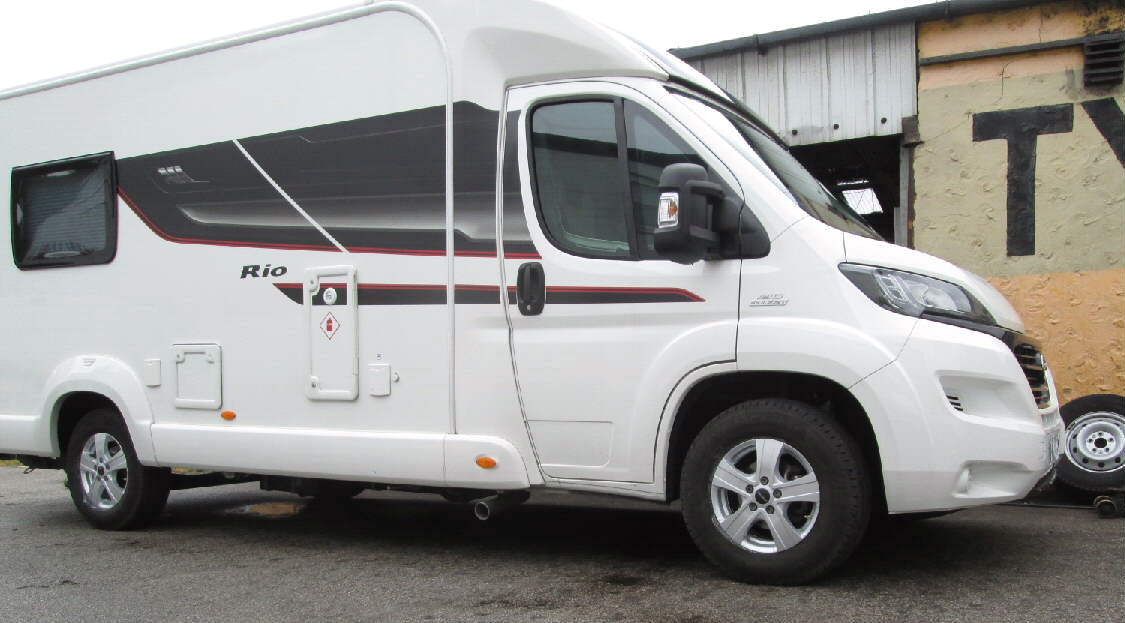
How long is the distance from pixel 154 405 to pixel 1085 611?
17.2 feet

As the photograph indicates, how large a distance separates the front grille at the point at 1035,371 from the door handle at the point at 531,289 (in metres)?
2.16

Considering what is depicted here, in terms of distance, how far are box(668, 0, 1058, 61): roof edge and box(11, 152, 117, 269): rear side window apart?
5437 millimetres

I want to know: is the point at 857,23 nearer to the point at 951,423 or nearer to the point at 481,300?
the point at 481,300

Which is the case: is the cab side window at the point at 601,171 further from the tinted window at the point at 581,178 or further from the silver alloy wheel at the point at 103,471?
the silver alloy wheel at the point at 103,471

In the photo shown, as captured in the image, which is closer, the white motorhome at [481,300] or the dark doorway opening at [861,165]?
the white motorhome at [481,300]

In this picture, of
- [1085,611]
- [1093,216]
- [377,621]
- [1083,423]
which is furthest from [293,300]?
[1093,216]

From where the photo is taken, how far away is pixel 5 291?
7316mm

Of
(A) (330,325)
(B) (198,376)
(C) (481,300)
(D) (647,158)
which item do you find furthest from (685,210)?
(B) (198,376)

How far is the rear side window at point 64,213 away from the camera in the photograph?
22.5ft

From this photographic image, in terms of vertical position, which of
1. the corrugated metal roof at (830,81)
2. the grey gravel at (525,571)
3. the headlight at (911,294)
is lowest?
the grey gravel at (525,571)

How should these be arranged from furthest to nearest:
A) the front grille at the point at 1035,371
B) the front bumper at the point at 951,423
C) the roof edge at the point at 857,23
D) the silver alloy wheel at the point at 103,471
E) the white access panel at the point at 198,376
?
the roof edge at the point at 857,23 → the silver alloy wheel at the point at 103,471 → the white access panel at the point at 198,376 → the front grille at the point at 1035,371 → the front bumper at the point at 951,423

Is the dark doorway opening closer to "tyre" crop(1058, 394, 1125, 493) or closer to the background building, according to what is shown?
the background building

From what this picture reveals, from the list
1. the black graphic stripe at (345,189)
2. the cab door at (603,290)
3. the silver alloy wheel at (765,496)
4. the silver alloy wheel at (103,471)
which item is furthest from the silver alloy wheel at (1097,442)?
the silver alloy wheel at (103,471)

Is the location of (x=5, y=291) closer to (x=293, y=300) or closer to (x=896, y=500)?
(x=293, y=300)
